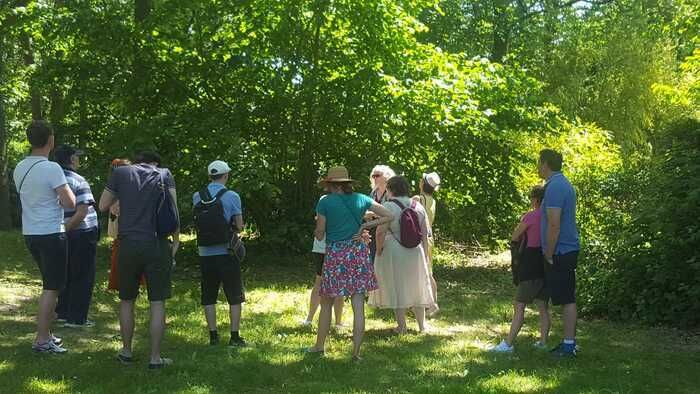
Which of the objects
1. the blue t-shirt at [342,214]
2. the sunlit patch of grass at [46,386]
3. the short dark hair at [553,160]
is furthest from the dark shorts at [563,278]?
the sunlit patch of grass at [46,386]

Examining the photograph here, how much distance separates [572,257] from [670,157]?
343 centimetres

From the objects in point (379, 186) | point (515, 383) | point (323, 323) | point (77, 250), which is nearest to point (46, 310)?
point (77, 250)

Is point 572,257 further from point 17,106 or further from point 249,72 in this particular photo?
point 17,106

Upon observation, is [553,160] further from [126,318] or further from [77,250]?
[77,250]

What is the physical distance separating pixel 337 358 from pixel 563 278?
217cm

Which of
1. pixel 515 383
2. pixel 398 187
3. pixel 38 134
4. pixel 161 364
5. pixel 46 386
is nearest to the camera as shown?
pixel 46 386

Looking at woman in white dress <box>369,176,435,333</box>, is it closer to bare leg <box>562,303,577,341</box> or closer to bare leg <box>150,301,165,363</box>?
bare leg <box>562,303,577,341</box>

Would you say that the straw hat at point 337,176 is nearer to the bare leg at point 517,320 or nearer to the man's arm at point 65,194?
the bare leg at point 517,320

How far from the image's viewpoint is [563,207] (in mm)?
6797

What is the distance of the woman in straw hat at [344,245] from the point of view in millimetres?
6699

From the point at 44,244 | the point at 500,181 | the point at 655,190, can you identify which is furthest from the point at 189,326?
the point at 500,181

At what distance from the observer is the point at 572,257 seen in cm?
688

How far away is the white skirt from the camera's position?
313 inches

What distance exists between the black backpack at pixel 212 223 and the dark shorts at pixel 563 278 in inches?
118
